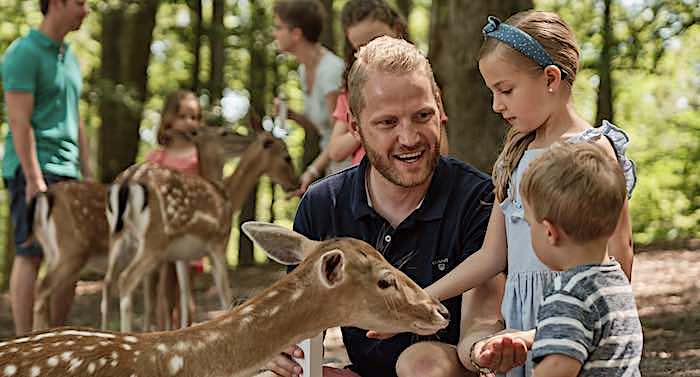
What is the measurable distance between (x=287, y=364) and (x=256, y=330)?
14.3 inches

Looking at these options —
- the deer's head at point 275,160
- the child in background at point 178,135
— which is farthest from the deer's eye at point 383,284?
the deer's head at point 275,160

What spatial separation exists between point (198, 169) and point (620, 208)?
593cm

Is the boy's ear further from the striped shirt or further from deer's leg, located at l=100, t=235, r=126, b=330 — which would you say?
deer's leg, located at l=100, t=235, r=126, b=330

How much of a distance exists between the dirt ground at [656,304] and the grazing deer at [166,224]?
524 millimetres

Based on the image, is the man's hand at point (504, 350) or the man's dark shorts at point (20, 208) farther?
the man's dark shorts at point (20, 208)

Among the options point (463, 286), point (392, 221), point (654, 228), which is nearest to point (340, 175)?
point (392, 221)

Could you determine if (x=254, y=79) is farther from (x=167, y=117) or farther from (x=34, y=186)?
(x=34, y=186)

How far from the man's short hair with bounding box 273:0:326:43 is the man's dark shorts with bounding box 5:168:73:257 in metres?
1.77

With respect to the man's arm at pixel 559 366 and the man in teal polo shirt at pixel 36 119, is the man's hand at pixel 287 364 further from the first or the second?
the man in teal polo shirt at pixel 36 119

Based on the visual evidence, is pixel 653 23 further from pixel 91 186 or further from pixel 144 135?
pixel 144 135

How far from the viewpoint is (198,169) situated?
857cm

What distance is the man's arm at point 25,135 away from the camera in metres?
6.52

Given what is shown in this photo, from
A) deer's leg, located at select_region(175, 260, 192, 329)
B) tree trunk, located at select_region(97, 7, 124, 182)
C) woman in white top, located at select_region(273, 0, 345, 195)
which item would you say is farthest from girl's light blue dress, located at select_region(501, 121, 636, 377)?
tree trunk, located at select_region(97, 7, 124, 182)

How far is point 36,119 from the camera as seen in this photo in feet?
22.3
